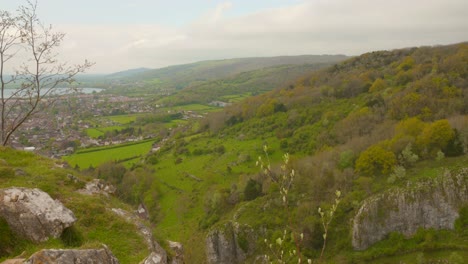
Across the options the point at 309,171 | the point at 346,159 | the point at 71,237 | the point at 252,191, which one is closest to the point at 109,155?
the point at 252,191

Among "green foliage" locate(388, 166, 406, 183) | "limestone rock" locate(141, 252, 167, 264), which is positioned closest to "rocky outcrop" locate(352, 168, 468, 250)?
"green foliage" locate(388, 166, 406, 183)

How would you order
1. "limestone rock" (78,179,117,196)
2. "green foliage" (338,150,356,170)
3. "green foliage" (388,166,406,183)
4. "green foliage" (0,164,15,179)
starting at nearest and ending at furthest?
1. "green foliage" (0,164,15,179)
2. "limestone rock" (78,179,117,196)
3. "green foliage" (388,166,406,183)
4. "green foliage" (338,150,356,170)

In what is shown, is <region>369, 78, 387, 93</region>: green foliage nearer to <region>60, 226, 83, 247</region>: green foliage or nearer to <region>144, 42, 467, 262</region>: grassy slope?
<region>144, 42, 467, 262</region>: grassy slope

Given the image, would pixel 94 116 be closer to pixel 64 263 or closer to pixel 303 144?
pixel 303 144

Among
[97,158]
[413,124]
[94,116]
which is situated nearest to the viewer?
[413,124]

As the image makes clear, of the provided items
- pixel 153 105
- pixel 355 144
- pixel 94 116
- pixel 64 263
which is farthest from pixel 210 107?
pixel 64 263

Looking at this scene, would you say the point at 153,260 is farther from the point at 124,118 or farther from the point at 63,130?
the point at 124,118

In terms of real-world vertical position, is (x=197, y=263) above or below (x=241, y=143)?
below
